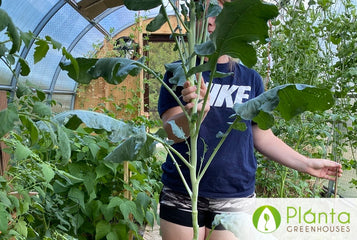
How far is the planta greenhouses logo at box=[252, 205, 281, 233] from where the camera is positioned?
3.82 ft

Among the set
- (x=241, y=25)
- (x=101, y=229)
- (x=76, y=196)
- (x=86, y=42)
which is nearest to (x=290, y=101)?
(x=241, y=25)

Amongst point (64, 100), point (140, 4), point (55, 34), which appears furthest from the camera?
point (64, 100)

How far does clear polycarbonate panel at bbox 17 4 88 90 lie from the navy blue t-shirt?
480 cm

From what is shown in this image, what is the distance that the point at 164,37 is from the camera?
7.51m

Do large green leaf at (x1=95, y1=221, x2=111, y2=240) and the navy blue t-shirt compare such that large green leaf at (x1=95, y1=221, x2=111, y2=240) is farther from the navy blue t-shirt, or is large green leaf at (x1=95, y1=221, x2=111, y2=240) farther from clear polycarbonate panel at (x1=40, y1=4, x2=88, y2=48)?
clear polycarbonate panel at (x1=40, y1=4, x2=88, y2=48)

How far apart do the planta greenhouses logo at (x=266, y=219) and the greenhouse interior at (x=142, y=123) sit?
0.85 feet

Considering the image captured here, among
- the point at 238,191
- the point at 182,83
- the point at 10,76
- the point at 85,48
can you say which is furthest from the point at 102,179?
the point at 85,48

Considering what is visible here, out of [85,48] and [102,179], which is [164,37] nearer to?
[85,48]

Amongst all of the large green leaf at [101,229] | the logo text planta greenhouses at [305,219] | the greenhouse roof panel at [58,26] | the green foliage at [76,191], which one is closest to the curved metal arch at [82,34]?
the greenhouse roof panel at [58,26]

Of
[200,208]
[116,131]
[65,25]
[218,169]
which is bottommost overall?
[200,208]

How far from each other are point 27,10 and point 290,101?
4.88 m

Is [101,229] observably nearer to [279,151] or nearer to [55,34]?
[279,151]

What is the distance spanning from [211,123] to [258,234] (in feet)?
1.57

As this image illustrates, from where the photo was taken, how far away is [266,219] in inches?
46.8
